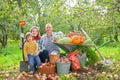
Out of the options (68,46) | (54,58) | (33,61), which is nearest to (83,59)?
(68,46)

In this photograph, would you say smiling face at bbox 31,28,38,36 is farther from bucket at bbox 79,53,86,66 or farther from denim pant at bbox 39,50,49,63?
bucket at bbox 79,53,86,66

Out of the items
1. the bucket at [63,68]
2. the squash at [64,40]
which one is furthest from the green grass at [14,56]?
the bucket at [63,68]

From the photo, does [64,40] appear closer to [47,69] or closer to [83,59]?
[83,59]

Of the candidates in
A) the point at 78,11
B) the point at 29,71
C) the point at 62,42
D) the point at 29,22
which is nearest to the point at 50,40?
the point at 62,42

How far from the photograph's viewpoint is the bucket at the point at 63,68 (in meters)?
7.36

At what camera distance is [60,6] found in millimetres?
6941

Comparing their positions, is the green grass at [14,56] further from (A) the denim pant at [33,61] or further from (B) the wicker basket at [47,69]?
(B) the wicker basket at [47,69]

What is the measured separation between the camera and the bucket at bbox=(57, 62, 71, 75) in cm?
736

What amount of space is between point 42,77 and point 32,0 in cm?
176

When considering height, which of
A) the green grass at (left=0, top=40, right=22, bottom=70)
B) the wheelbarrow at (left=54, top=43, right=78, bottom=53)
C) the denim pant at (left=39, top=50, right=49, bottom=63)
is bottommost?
the green grass at (left=0, top=40, right=22, bottom=70)

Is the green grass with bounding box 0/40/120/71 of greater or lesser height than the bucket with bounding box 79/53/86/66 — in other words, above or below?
below

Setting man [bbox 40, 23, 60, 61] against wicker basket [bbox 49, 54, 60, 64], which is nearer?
wicker basket [bbox 49, 54, 60, 64]

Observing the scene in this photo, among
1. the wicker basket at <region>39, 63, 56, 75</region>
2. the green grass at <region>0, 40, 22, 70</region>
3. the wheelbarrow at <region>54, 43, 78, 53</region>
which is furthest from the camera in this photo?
the green grass at <region>0, 40, 22, 70</region>

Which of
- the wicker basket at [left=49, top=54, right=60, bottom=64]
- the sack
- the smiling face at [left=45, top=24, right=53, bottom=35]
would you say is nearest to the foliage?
the smiling face at [left=45, top=24, right=53, bottom=35]
